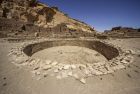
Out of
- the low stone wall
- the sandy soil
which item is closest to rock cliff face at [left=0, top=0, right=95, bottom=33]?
the low stone wall

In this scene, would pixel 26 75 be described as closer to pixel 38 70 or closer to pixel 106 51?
pixel 38 70

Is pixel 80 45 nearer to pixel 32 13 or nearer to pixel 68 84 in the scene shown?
pixel 68 84

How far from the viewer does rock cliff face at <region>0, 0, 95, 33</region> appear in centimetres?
2048

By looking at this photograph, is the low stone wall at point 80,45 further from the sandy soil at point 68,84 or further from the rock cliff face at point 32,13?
the rock cliff face at point 32,13

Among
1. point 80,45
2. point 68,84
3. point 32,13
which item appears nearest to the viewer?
point 68,84

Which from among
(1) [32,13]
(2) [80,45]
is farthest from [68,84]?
(1) [32,13]

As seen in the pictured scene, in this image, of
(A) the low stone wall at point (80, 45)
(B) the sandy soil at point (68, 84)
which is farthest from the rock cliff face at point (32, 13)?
(B) the sandy soil at point (68, 84)

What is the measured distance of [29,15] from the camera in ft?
75.8

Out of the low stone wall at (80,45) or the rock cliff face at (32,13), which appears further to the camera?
the rock cliff face at (32,13)

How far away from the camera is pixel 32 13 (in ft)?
77.5

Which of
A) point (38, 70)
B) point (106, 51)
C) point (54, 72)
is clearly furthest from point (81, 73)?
point (106, 51)

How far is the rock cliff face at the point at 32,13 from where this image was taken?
67.2 ft

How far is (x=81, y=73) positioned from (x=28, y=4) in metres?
24.3

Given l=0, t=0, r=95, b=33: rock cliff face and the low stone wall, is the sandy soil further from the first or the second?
l=0, t=0, r=95, b=33: rock cliff face
